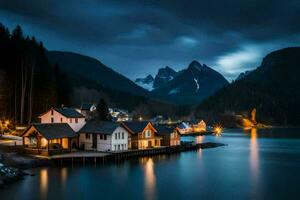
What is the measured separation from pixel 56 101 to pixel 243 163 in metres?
47.0

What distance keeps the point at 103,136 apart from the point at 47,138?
1050 centimetres

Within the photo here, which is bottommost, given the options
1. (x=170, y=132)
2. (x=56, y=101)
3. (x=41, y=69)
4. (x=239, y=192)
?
(x=239, y=192)

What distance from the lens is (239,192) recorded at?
4472 cm

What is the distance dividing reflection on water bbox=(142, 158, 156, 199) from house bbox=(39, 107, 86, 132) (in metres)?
14.5

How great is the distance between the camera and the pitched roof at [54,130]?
64312 mm

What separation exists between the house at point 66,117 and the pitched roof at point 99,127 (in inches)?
82.3

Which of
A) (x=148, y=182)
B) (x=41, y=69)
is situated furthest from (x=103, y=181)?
(x=41, y=69)

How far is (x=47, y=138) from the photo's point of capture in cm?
6347

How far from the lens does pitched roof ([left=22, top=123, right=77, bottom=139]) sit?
64.3m

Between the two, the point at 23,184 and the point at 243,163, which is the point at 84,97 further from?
the point at 23,184

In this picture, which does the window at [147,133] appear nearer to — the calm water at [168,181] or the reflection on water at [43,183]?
the calm water at [168,181]

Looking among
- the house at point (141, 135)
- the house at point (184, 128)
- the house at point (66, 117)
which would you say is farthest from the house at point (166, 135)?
the house at point (184, 128)

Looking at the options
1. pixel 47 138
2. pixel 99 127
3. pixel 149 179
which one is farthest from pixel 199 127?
pixel 149 179

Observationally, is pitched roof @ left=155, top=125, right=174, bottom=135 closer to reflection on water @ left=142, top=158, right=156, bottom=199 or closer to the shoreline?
reflection on water @ left=142, top=158, right=156, bottom=199
